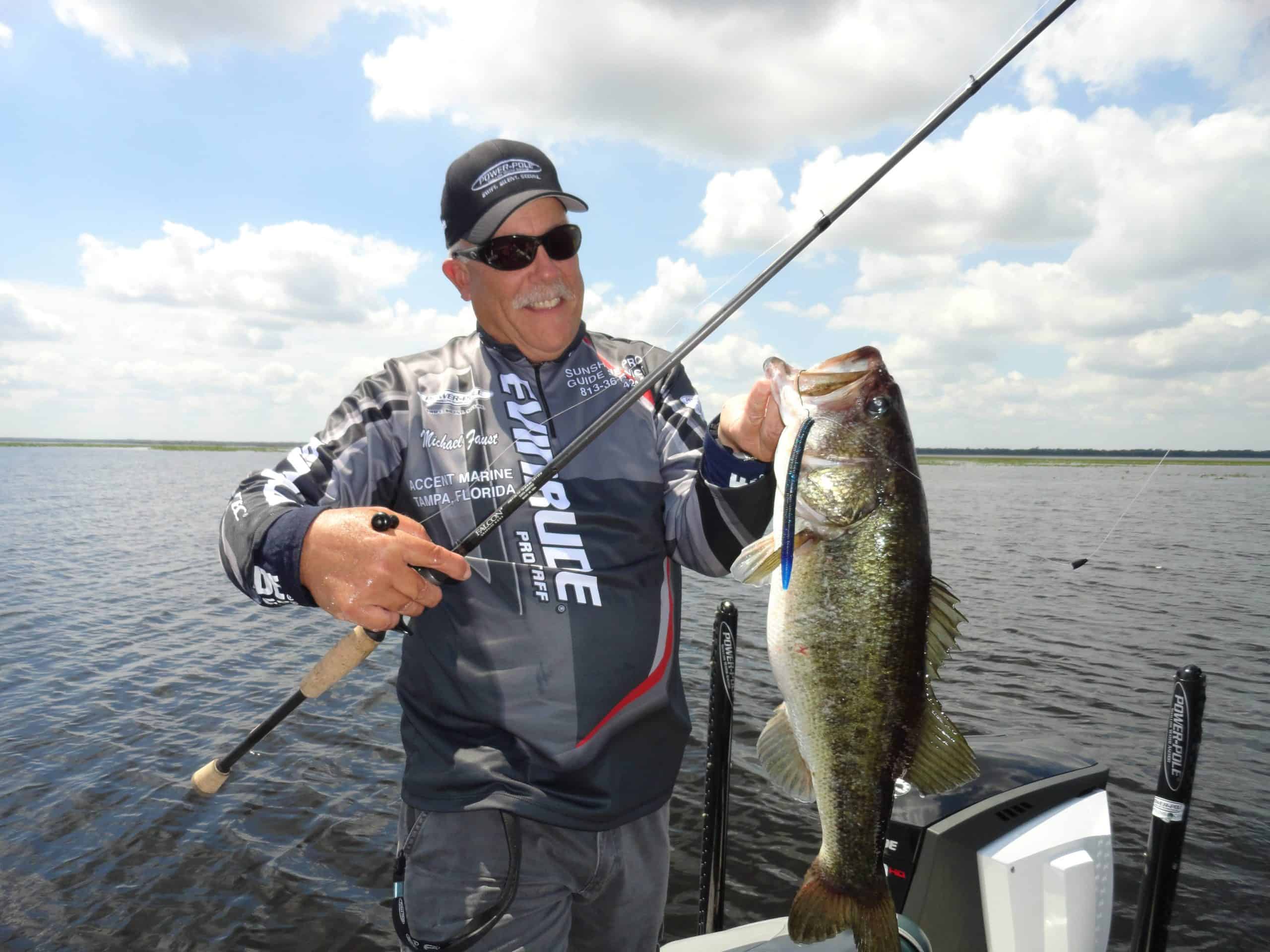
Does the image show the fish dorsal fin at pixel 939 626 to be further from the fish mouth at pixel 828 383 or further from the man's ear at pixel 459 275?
the man's ear at pixel 459 275

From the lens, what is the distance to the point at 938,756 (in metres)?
2.37

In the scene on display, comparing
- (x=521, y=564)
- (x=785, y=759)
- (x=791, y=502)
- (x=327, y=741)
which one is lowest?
(x=327, y=741)

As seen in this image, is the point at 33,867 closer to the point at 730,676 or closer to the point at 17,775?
the point at 17,775

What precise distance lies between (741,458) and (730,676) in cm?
170

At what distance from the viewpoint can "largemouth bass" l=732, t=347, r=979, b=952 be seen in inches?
90.3

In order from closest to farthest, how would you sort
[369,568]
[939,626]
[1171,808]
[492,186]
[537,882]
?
[369,568] < [939,626] < [537,882] < [492,186] < [1171,808]

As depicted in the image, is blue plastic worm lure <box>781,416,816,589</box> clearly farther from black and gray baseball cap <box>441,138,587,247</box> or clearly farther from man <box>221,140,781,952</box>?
black and gray baseball cap <box>441,138,587,247</box>

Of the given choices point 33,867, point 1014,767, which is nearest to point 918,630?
point 1014,767

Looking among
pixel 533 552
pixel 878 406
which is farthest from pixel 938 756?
pixel 533 552

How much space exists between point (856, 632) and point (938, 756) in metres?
0.50

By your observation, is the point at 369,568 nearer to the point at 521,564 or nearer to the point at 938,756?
the point at 521,564

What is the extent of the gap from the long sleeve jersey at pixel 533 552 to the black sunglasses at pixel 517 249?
0.38 metres

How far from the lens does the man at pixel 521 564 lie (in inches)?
101

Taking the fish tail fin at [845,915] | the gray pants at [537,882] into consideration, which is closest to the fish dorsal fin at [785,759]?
the fish tail fin at [845,915]
